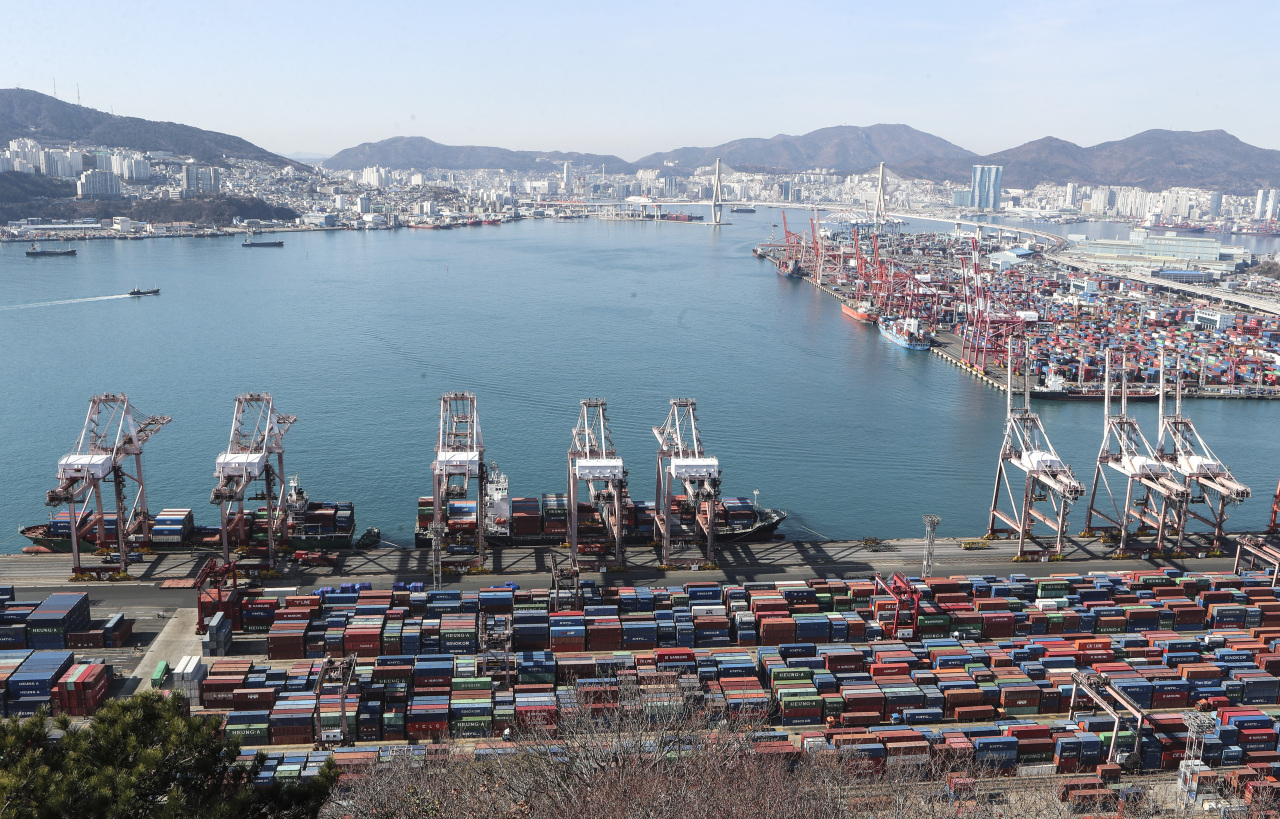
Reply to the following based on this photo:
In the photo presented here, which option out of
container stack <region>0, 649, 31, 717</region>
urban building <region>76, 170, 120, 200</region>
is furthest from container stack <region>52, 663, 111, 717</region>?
urban building <region>76, 170, 120, 200</region>

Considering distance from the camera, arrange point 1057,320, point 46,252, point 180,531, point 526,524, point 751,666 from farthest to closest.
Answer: point 46,252
point 1057,320
point 526,524
point 180,531
point 751,666

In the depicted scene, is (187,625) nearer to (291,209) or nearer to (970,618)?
(970,618)

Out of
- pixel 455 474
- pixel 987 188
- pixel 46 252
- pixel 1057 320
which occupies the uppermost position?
pixel 987 188

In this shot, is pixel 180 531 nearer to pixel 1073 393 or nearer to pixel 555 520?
pixel 555 520

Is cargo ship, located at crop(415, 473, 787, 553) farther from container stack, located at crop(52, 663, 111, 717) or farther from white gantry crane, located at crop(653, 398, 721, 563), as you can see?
container stack, located at crop(52, 663, 111, 717)

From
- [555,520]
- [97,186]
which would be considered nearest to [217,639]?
[555,520]

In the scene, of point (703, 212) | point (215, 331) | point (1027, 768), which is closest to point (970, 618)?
point (1027, 768)
